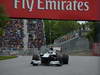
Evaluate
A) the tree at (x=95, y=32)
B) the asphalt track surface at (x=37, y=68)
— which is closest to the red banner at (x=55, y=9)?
the tree at (x=95, y=32)

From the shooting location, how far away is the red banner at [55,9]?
500 centimetres

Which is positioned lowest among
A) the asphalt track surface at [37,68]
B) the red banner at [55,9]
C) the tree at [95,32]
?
the asphalt track surface at [37,68]

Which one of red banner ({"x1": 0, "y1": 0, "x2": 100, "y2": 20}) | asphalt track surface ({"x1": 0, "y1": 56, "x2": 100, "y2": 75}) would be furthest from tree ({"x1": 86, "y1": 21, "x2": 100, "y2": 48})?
asphalt track surface ({"x1": 0, "y1": 56, "x2": 100, "y2": 75})

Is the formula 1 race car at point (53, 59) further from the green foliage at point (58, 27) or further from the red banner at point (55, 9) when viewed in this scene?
the red banner at point (55, 9)

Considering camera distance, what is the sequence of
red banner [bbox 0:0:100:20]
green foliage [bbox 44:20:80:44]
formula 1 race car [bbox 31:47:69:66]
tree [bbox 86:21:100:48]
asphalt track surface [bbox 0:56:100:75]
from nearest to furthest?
tree [bbox 86:21:100:48] → red banner [bbox 0:0:100:20] → green foliage [bbox 44:20:80:44] → asphalt track surface [bbox 0:56:100:75] → formula 1 race car [bbox 31:47:69:66]

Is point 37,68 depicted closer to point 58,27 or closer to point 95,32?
point 58,27

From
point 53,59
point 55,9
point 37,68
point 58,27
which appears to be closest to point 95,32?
point 55,9

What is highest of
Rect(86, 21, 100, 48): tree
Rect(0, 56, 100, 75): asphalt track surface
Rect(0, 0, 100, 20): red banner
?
Rect(0, 0, 100, 20): red banner

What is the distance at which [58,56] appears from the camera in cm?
798

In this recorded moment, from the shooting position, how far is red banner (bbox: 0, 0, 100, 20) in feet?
16.4

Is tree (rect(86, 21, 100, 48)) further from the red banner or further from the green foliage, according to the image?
the green foliage

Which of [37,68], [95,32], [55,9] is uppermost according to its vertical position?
[55,9]

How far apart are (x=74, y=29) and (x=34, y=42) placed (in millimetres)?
1746

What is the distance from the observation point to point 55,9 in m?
5.12
